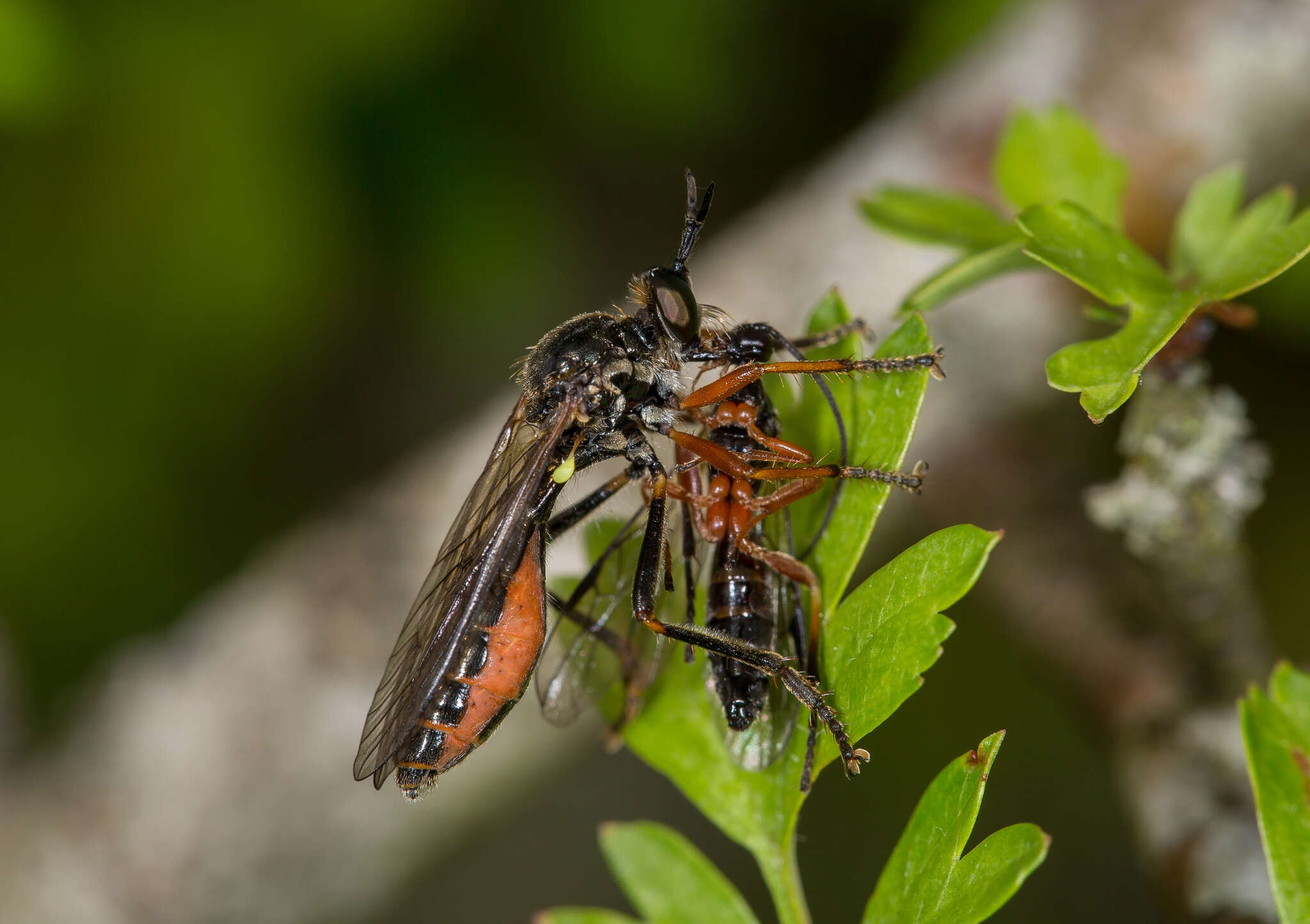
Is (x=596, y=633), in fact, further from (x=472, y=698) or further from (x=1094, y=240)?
(x=1094, y=240)

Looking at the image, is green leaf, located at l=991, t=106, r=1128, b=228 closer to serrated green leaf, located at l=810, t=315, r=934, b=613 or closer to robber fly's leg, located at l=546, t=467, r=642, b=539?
serrated green leaf, located at l=810, t=315, r=934, b=613

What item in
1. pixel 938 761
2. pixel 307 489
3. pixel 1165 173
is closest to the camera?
pixel 1165 173

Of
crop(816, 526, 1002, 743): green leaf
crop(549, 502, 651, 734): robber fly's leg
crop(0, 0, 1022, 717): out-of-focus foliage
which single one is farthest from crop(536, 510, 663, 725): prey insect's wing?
crop(0, 0, 1022, 717): out-of-focus foliage

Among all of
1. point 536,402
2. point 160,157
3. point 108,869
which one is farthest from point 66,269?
point 536,402

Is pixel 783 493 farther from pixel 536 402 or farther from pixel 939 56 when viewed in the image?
pixel 939 56

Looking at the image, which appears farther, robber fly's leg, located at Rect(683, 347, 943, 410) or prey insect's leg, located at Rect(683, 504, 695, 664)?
prey insect's leg, located at Rect(683, 504, 695, 664)

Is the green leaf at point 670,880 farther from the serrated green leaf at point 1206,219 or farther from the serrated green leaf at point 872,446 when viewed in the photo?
the serrated green leaf at point 1206,219
